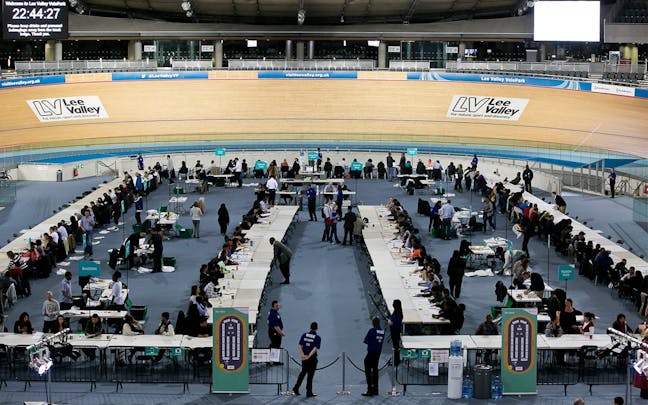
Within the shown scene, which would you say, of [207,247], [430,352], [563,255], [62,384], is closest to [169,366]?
[62,384]

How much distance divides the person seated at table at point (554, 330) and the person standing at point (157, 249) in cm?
1207

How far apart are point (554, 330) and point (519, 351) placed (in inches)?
81.6

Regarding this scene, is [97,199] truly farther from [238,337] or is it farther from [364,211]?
[238,337]

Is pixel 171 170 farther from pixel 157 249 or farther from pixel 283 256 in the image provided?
pixel 283 256

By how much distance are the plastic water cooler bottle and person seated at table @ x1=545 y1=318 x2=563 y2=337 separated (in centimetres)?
261

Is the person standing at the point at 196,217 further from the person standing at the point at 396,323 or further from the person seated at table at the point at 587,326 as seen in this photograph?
the person seated at table at the point at 587,326

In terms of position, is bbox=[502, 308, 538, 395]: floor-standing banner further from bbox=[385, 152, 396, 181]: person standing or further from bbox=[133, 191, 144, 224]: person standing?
bbox=[385, 152, 396, 181]: person standing

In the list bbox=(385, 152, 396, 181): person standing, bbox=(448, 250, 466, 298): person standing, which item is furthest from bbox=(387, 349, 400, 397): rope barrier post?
bbox=(385, 152, 396, 181): person standing

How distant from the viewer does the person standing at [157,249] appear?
29.1 metres

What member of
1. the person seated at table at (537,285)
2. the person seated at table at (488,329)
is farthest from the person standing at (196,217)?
the person seated at table at (488,329)

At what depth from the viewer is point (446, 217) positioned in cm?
3419

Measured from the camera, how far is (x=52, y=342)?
20.5 m

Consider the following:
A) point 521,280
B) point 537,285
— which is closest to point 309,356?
point 537,285

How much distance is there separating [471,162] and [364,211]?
44.3ft
